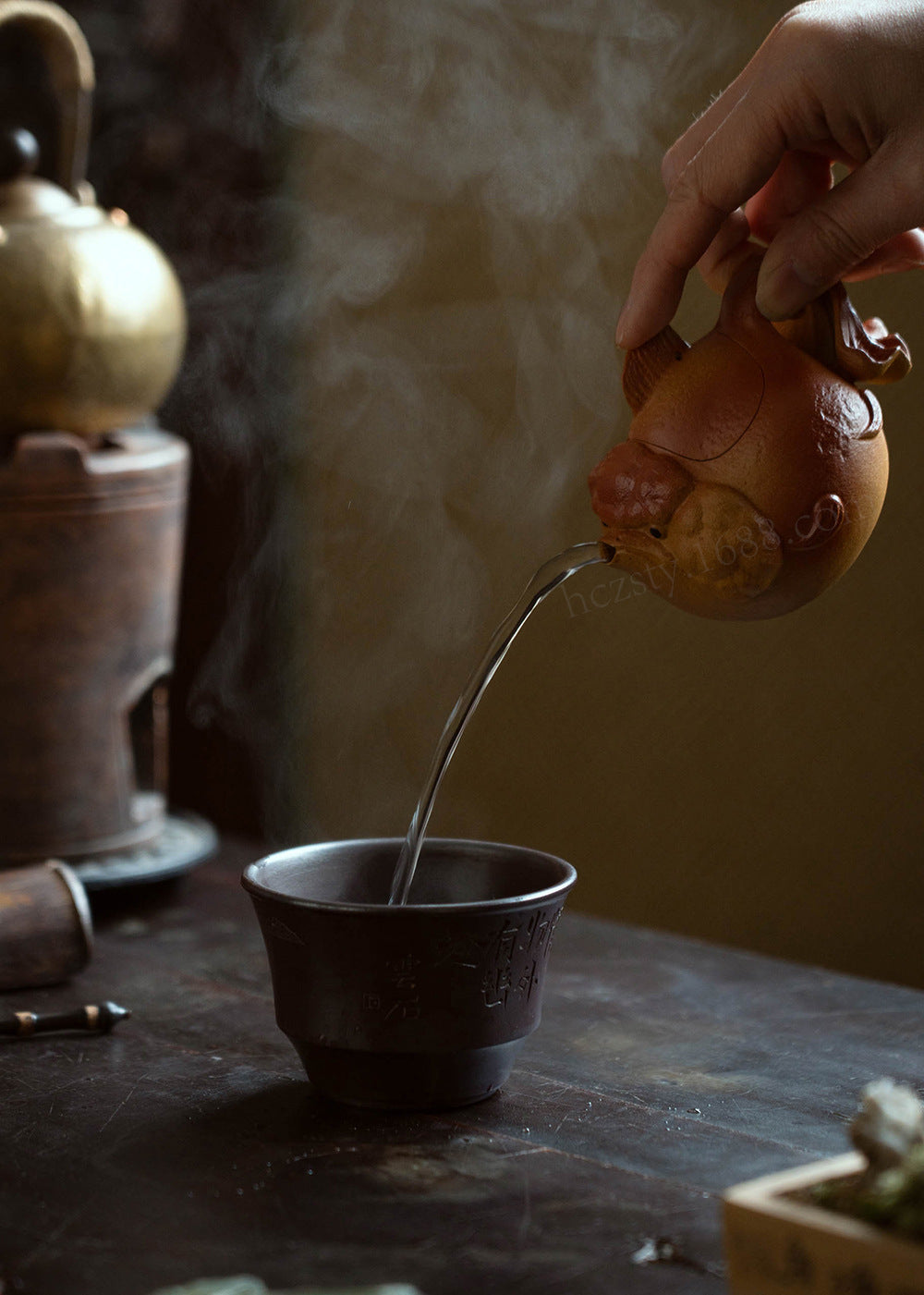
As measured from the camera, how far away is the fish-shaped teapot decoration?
103cm

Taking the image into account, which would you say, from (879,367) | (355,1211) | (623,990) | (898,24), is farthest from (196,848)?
(898,24)

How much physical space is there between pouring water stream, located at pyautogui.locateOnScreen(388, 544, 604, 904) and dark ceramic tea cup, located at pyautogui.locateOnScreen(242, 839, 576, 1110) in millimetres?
111

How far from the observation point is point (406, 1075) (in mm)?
1099

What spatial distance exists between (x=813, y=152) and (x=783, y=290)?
221 mm

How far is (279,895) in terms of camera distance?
1.08 meters

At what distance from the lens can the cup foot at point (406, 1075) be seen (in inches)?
43.1

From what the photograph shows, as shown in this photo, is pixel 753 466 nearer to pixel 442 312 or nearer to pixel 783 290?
pixel 783 290

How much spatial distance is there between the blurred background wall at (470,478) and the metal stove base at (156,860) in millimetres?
739

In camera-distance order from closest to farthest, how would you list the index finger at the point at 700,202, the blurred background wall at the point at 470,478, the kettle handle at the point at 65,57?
the index finger at the point at 700,202, the kettle handle at the point at 65,57, the blurred background wall at the point at 470,478

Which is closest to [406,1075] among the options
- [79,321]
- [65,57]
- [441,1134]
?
[441,1134]

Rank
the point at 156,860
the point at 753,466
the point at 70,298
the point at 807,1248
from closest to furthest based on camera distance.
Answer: the point at 807,1248
the point at 753,466
the point at 70,298
the point at 156,860

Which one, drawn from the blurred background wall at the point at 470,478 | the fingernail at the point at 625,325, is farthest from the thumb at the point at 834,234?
the blurred background wall at the point at 470,478

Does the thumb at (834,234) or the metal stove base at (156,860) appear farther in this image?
the metal stove base at (156,860)

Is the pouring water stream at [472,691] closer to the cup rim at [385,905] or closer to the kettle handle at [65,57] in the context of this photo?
the cup rim at [385,905]
